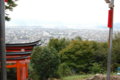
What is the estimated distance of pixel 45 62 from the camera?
444 inches

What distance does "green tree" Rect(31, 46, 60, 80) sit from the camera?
11.3 meters

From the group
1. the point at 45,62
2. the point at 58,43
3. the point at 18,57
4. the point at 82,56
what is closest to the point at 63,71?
the point at 45,62

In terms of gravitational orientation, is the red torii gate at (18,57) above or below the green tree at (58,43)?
above

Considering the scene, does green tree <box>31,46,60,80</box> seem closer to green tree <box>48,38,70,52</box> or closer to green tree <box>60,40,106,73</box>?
green tree <box>60,40,106,73</box>

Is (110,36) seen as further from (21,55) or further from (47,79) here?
(47,79)

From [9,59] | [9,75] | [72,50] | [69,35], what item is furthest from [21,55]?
[69,35]

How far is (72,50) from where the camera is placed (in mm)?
24484

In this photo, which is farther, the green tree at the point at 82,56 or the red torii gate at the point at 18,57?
the green tree at the point at 82,56

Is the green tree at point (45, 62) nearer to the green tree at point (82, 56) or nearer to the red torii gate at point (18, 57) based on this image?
the red torii gate at point (18, 57)

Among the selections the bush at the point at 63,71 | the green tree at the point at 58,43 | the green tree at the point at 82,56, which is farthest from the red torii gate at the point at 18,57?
the green tree at the point at 58,43

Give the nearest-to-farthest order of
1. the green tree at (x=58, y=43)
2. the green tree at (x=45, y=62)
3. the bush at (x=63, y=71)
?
the green tree at (x=45, y=62), the bush at (x=63, y=71), the green tree at (x=58, y=43)

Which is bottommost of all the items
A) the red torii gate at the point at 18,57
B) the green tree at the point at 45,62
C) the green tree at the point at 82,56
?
the green tree at the point at 82,56

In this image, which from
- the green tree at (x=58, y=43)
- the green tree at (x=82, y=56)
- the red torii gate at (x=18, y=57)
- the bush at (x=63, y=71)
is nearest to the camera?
the red torii gate at (x=18, y=57)

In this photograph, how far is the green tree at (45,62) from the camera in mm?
11273
